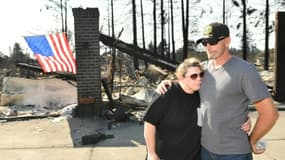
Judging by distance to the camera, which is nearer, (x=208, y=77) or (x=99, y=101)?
(x=208, y=77)

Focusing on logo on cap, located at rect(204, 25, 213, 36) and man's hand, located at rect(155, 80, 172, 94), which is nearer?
logo on cap, located at rect(204, 25, 213, 36)

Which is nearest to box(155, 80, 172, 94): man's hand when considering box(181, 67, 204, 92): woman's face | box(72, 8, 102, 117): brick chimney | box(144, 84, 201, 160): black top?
box(144, 84, 201, 160): black top

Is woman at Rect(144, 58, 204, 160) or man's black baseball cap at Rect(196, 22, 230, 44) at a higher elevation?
man's black baseball cap at Rect(196, 22, 230, 44)

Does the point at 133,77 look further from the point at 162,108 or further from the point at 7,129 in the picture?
the point at 162,108

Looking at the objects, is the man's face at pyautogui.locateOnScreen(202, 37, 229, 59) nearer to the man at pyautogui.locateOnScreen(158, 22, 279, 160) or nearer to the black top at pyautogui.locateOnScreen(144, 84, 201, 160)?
the man at pyautogui.locateOnScreen(158, 22, 279, 160)

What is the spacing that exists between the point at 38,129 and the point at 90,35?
2.57 metres

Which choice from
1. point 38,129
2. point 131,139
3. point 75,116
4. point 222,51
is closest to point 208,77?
point 222,51

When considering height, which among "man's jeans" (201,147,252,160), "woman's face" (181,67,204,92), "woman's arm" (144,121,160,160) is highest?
"woman's face" (181,67,204,92)

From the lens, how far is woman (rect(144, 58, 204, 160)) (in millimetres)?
3384

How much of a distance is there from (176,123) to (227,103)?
432 mm

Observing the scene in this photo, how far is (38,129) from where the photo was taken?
29.9ft

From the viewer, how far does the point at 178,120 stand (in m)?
3.42

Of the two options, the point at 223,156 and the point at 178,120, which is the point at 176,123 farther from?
the point at 223,156

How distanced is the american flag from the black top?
723 centimetres
